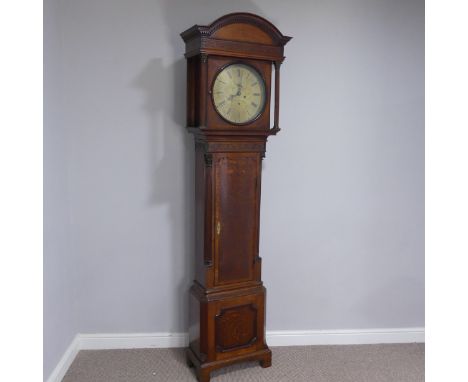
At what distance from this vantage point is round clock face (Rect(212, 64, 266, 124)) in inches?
93.0

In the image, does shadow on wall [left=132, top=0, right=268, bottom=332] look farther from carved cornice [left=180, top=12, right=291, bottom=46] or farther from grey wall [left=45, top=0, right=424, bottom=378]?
carved cornice [left=180, top=12, right=291, bottom=46]

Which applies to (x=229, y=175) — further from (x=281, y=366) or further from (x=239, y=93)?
(x=281, y=366)

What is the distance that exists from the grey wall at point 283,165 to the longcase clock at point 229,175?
270 millimetres

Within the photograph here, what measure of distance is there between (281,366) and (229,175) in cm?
117

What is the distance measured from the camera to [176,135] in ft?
9.07

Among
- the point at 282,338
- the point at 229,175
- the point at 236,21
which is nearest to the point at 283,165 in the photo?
the point at 229,175

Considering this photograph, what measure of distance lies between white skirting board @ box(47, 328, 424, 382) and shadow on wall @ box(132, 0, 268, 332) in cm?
11

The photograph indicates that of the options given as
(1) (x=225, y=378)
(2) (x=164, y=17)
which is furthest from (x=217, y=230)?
(2) (x=164, y=17)

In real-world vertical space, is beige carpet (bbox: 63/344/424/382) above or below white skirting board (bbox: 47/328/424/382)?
below

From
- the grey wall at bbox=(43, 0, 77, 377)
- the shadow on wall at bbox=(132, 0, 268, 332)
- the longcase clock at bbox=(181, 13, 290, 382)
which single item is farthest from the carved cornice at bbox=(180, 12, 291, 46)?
the grey wall at bbox=(43, 0, 77, 377)

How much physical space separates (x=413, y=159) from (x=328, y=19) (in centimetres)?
103

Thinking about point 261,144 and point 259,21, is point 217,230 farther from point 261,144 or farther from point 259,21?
point 259,21

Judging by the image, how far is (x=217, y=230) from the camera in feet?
8.21

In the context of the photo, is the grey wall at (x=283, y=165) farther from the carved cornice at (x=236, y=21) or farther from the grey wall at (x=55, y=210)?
the carved cornice at (x=236, y=21)
